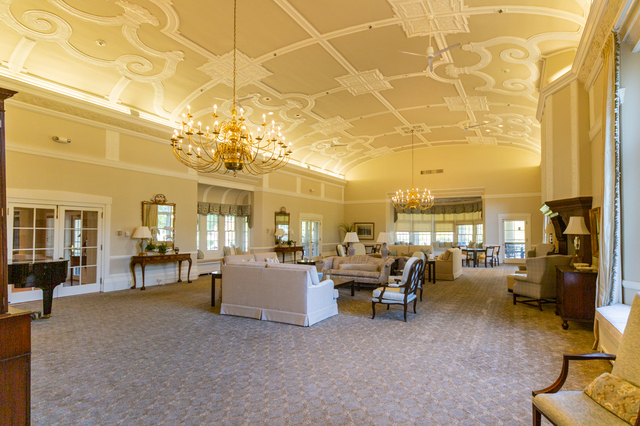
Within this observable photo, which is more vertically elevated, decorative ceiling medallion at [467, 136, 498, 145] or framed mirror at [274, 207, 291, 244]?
decorative ceiling medallion at [467, 136, 498, 145]

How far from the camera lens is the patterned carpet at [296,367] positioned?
2.67 metres

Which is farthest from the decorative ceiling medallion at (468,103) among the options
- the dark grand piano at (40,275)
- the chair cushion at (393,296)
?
the dark grand piano at (40,275)

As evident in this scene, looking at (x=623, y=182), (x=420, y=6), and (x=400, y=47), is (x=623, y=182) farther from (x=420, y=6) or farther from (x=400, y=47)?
(x=400, y=47)

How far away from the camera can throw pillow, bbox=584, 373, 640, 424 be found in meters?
1.75

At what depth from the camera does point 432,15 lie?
5.57 m

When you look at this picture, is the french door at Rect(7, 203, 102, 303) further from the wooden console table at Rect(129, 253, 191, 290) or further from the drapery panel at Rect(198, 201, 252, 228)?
the drapery panel at Rect(198, 201, 252, 228)

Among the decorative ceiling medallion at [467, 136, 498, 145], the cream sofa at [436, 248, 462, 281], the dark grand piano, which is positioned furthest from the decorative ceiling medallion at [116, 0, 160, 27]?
the decorative ceiling medallion at [467, 136, 498, 145]

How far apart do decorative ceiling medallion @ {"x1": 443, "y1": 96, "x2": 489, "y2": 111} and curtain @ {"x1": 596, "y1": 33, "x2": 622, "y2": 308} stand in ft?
17.2

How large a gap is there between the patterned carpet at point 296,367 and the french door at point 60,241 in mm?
1292

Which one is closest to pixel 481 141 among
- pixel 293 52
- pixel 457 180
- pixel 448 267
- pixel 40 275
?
pixel 457 180

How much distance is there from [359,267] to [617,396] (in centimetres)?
628

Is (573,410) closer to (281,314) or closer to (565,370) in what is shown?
(565,370)

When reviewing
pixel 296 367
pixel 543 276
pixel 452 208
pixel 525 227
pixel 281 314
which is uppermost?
pixel 452 208

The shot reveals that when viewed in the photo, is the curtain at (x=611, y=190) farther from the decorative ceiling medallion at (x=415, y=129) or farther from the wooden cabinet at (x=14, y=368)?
the decorative ceiling medallion at (x=415, y=129)
